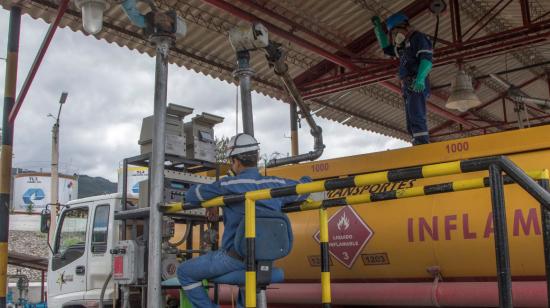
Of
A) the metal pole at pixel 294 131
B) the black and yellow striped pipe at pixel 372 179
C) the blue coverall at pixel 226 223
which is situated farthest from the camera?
the metal pole at pixel 294 131

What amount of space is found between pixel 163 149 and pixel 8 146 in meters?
4.99

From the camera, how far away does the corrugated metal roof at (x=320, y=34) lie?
33.3 ft

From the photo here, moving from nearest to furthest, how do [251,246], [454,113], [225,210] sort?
1. [251,246]
2. [225,210]
3. [454,113]

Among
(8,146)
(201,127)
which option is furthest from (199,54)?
(201,127)

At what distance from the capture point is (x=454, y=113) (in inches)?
729

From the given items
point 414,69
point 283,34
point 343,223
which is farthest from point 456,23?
point 343,223

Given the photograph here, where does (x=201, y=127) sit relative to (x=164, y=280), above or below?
above

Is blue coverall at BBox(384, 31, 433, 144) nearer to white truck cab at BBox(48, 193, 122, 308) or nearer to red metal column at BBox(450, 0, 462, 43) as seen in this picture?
white truck cab at BBox(48, 193, 122, 308)

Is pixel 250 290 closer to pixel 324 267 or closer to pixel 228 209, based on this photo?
pixel 324 267

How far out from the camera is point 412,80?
736 centimetres

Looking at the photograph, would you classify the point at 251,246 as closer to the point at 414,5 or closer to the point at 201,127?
the point at 201,127

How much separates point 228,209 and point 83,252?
12.2 ft

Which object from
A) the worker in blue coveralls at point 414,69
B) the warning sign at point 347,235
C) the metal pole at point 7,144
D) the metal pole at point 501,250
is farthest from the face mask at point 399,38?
the metal pole at point 7,144

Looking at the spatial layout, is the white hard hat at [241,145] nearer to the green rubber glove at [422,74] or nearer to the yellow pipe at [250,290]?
the yellow pipe at [250,290]
